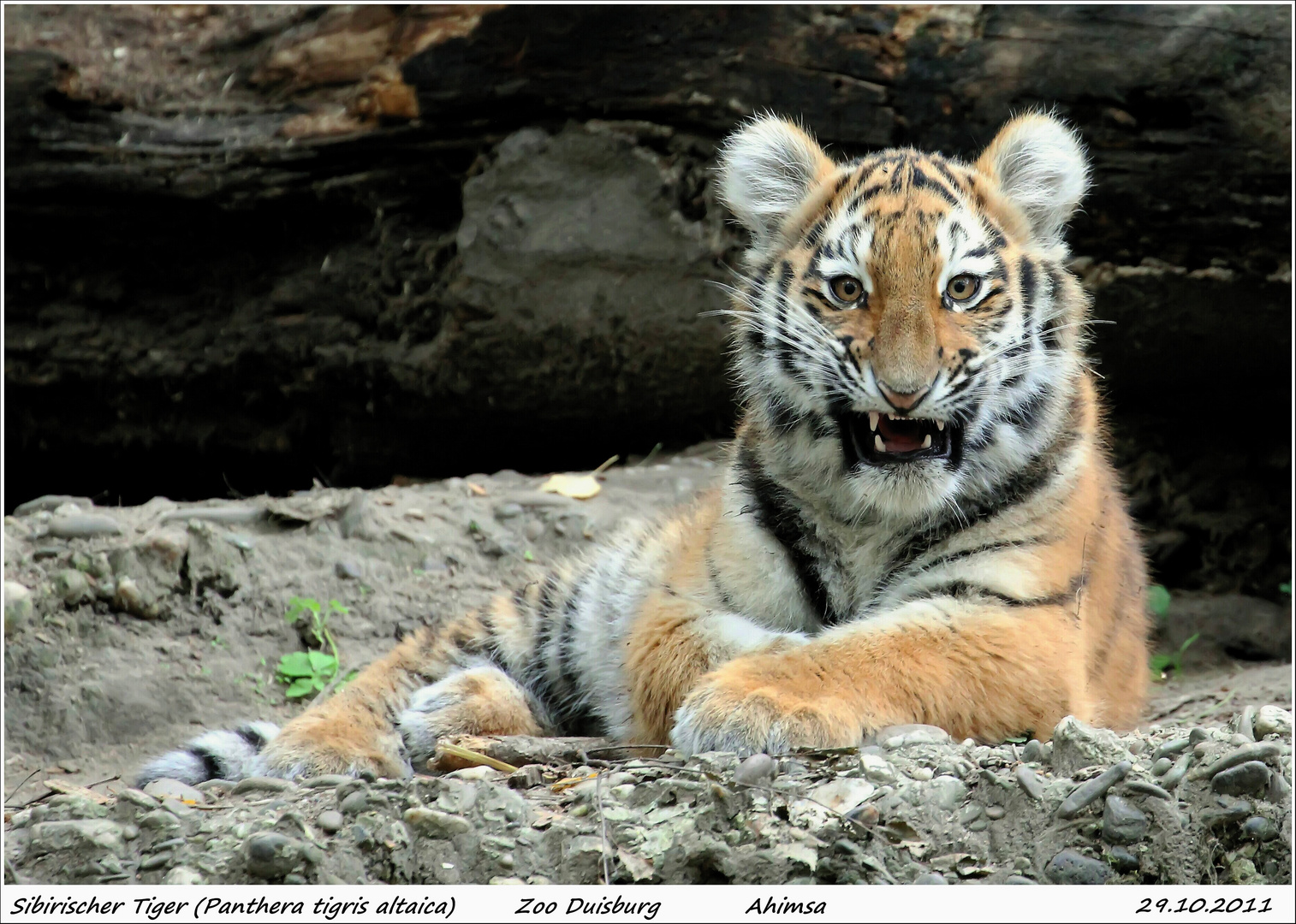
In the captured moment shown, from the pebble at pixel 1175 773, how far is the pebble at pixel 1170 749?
6 cm

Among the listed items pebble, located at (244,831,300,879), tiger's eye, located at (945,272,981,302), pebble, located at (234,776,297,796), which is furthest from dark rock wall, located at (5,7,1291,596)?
pebble, located at (244,831,300,879)

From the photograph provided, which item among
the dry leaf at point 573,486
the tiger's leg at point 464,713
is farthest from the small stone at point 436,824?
the dry leaf at point 573,486

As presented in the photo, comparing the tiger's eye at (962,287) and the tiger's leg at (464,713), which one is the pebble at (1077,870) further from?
the tiger's leg at (464,713)

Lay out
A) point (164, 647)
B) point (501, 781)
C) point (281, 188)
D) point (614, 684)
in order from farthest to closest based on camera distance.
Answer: point (281, 188), point (164, 647), point (614, 684), point (501, 781)

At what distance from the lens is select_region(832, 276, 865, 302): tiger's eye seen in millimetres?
3555

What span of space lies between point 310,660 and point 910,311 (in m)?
3.02

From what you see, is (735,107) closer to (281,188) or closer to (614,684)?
(281,188)

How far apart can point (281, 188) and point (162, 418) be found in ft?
5.44

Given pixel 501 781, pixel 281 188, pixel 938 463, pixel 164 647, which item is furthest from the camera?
pixel 281 188

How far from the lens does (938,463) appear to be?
3502mm

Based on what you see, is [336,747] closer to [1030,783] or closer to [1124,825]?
[1030,783]

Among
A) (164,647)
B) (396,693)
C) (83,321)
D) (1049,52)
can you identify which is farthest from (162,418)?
(1049,52)

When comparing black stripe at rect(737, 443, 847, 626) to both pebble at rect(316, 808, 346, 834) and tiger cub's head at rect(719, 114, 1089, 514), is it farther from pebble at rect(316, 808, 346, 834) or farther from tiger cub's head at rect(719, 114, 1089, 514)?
pebble at rect(316, 808, 346, 834)

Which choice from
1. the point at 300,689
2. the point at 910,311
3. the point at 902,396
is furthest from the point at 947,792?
the point at 300,689
